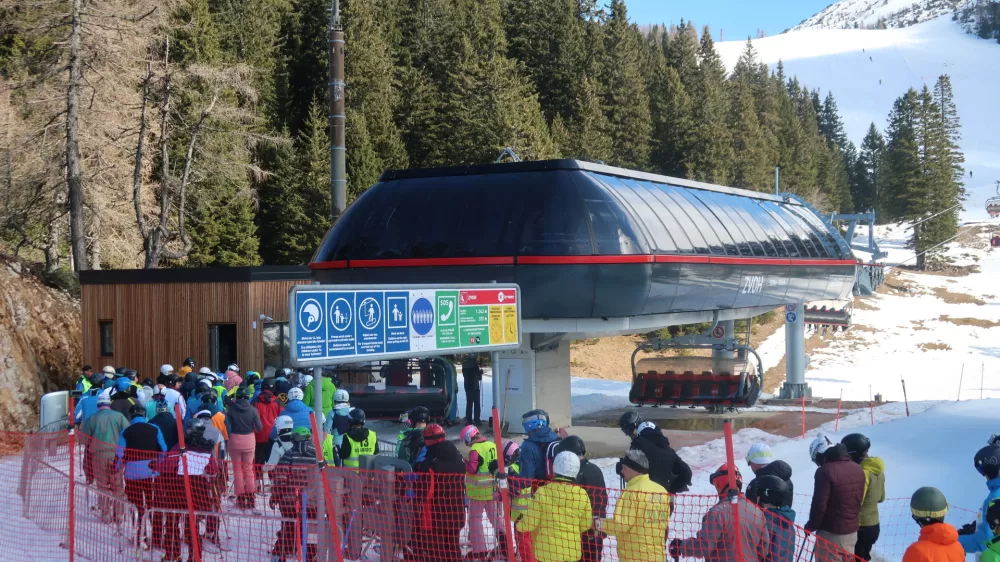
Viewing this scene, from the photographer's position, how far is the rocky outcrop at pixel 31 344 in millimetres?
20766

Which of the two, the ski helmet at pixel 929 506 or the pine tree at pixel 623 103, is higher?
the pine tree at pixel 623 103

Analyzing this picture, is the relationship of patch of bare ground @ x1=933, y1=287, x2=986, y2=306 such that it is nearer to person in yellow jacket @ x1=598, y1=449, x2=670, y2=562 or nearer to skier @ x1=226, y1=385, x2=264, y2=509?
skier @ x1=226, y1=385, x2=264, y2=509

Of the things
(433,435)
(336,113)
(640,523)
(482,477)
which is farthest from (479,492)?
(336,113)

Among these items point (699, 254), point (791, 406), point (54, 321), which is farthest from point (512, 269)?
point (54, 321)

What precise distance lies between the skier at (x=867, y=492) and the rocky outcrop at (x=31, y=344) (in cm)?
1731

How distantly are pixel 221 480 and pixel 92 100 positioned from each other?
22.0 m

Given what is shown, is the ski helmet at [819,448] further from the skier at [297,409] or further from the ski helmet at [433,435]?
the skier at [297,409]

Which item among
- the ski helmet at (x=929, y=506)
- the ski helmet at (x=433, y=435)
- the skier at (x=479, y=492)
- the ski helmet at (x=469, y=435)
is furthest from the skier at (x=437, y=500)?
the ski helmet at (x=929, y=506)

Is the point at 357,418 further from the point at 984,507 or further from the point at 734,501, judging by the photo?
the point at 984,507

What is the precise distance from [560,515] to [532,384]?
10.6m

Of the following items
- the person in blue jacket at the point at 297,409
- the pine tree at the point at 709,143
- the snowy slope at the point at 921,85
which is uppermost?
the snowy slope at the point at 921,85

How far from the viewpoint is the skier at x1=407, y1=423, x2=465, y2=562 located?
8.67 m

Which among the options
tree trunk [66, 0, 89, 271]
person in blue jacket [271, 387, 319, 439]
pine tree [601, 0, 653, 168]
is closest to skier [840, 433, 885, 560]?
person in blue jacket [271, 387, 319, 439]

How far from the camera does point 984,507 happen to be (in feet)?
21.7
